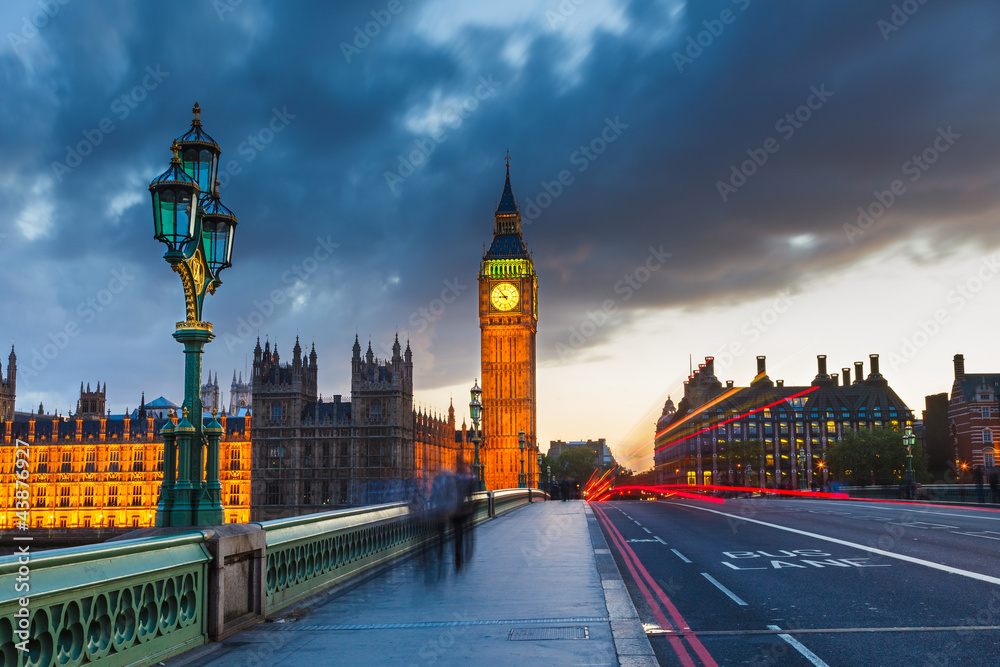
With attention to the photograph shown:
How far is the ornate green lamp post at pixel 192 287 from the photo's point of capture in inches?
422

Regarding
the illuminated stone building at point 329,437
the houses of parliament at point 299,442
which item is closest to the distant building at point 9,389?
the houses of parliament at point 299,442

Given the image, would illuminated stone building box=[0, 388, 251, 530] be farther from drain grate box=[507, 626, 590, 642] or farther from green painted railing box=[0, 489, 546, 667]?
drain grate box=[507, 626, 590, 642]

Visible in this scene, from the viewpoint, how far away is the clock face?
155m

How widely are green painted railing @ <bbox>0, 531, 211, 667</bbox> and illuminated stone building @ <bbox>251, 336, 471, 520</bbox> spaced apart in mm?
122485

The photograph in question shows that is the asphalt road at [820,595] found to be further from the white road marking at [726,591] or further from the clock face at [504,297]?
the clock face at [504,297]

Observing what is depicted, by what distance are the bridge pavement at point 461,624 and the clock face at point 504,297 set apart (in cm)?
13945

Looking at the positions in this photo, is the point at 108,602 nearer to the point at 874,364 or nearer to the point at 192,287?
the point at 192,287

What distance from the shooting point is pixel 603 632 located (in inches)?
357

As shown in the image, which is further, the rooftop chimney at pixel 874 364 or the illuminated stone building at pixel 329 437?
the rooftop chimney at pixel 874 364

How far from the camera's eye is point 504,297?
15525cm

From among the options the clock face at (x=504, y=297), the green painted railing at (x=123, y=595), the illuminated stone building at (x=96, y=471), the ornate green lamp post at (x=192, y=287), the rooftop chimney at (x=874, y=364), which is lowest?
the illuminated stone building at (x=96, y=471)

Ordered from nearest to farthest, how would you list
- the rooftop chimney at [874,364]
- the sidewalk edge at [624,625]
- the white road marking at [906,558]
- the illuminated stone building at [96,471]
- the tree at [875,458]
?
the sidewalk edge at [624,625]
the white road marking at [906,558]
the tree at [875,458]
the illuminated stone building at [96,471]
the rooftop chimney at [874,364]

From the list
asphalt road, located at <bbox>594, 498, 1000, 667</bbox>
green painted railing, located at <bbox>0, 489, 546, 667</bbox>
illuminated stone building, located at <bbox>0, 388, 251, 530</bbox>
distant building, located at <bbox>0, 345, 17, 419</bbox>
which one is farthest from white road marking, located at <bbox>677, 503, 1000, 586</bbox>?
distant building, located at <bbox>0, 345, 17, 419</bbox>

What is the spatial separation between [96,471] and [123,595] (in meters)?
151
